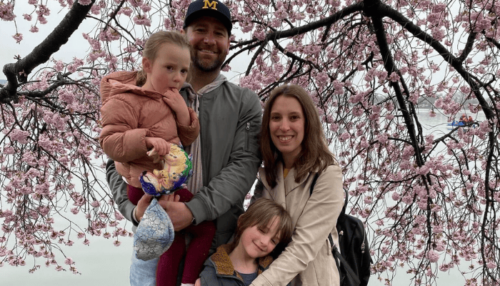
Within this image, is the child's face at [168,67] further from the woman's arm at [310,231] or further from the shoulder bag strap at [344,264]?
the shoulder bag strap at [344,264]

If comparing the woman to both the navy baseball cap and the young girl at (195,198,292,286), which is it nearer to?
the young girl at (195,198,292,286)

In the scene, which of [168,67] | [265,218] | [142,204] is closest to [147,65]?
[168,67]

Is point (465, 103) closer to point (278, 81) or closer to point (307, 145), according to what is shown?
point (278, 81)

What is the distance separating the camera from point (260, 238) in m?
1.71

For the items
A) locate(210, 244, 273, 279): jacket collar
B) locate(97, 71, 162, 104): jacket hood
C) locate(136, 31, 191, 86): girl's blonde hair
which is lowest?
locate(210, 244, 273, 279): jacket collar

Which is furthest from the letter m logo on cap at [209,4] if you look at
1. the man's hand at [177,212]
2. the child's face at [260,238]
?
the child's face at [260,238]

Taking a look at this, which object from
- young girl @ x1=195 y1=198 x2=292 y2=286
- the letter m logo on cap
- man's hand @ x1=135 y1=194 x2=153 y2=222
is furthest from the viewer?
the letter m logo on cap

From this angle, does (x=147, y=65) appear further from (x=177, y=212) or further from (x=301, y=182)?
(x=301, y=182)

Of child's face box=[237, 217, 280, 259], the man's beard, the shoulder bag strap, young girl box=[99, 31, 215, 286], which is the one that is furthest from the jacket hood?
the shoulder bag strap

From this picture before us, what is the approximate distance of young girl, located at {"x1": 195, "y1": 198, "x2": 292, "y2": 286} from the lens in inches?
65.5

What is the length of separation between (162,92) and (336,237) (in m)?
1.04

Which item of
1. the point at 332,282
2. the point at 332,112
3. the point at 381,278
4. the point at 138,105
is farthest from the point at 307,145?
the point at 381,278

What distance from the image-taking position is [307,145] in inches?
72.4

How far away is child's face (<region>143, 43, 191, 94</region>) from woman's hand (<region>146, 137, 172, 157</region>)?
231mm
